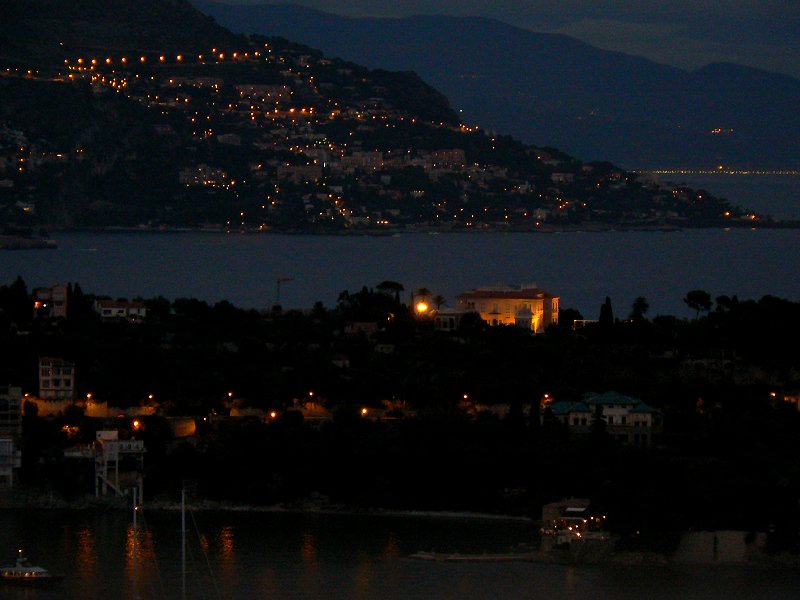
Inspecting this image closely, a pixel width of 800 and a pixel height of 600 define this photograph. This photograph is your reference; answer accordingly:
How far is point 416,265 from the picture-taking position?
57.6 meters

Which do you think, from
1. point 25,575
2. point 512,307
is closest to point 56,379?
point 25,575

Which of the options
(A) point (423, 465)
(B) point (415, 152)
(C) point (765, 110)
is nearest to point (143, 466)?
(A) point (423, 465)

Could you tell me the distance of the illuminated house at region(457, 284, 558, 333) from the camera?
31.3 metres

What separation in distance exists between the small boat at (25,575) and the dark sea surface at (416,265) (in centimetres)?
2296

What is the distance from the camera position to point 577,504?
66.0 feet

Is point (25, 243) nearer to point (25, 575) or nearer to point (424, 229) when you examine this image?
point (424, 229)

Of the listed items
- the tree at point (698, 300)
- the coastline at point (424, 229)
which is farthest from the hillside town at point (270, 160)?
the tree at point (698, 300)

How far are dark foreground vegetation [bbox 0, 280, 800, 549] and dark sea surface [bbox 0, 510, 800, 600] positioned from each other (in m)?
0.87

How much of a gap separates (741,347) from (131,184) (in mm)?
Answer: 52279

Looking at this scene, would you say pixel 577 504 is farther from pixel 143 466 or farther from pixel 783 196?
pixel 783 196

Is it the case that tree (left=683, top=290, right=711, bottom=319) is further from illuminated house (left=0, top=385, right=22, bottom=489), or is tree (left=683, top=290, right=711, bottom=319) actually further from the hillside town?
the hillside town

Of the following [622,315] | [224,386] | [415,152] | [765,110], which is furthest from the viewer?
[765,110]

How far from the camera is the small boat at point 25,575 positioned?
1769 centimetres

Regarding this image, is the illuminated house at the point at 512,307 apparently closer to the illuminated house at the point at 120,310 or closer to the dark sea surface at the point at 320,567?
the illuminated house at the point at 120,310
